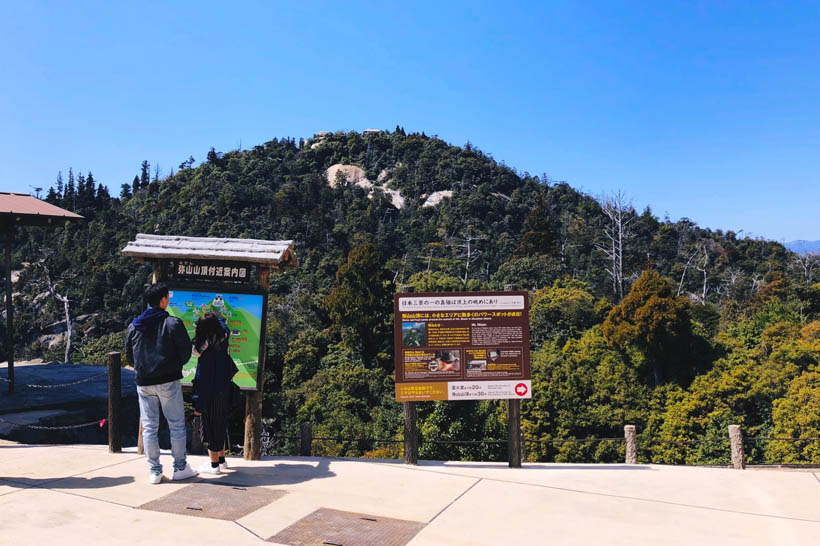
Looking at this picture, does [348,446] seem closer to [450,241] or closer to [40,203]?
[40,203]

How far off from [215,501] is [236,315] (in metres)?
→ 1.98

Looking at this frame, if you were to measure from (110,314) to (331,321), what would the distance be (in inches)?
695

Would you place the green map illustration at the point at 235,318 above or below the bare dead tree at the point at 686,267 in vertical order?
below

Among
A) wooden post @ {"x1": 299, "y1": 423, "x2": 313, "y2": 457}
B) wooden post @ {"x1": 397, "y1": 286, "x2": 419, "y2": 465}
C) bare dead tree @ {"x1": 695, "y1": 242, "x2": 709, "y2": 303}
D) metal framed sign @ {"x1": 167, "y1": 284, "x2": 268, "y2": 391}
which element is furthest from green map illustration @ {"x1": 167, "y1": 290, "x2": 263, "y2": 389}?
bare dead tree @ {"x1": 695, "y1": 242, "x2": 709, "y2": 303}

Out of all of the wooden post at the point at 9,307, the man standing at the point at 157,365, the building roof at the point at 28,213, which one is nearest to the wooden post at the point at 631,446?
the man standing at the point at 157,365

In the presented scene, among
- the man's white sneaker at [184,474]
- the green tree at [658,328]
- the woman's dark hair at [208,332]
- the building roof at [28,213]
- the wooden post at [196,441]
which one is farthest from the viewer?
the green tree at [658,328]

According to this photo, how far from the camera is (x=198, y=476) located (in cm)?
536

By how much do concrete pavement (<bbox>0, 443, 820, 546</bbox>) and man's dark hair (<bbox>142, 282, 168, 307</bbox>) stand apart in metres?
1.52

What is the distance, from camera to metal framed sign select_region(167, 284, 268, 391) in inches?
238

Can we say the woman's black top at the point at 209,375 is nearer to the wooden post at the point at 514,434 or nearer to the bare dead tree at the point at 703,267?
the wooden post at the point at 514,434

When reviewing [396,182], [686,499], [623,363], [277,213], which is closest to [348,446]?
[623,363]

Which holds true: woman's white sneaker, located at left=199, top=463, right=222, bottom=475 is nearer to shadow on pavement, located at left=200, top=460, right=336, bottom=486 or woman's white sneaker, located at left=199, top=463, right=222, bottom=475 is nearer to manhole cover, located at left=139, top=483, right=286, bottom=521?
shadow on pavement, located at left=200, top=460, right=336, bottom=486

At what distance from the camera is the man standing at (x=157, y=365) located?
4.97m

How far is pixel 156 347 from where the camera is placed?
497 cm
